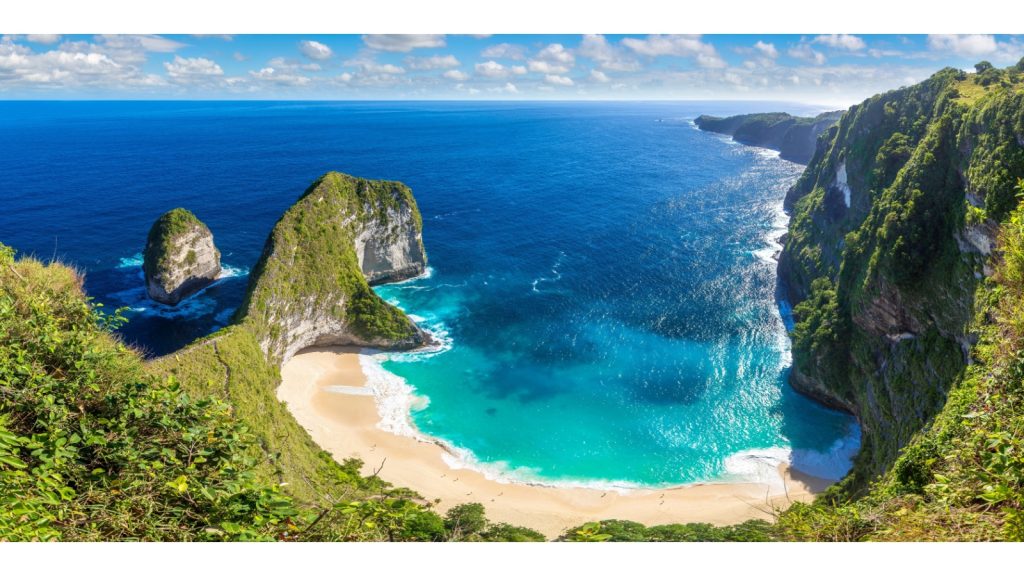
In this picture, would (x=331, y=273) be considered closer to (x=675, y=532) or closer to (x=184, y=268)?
(x=184, y=268)

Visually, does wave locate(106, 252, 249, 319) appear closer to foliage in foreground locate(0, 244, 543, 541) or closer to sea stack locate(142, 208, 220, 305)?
sea stack locate(142, 208, 220, 305)

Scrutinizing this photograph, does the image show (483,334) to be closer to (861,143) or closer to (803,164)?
(861,143)

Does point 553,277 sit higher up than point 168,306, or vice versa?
point 553,277

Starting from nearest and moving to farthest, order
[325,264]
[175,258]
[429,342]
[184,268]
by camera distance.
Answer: [325,264] < [429,342] < [175,258] < [184,268]

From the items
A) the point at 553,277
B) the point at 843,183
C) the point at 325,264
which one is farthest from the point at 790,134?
the point at 325,264

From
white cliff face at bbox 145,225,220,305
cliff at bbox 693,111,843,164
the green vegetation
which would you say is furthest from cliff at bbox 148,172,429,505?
cliff at bbox 693,111,843,164

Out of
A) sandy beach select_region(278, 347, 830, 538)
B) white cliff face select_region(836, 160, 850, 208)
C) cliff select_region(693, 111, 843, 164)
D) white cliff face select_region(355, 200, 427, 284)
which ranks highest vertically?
cliff select_region(693, 111, 843, 164)

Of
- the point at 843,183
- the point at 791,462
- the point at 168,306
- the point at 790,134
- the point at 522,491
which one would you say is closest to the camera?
the point at 522,491
